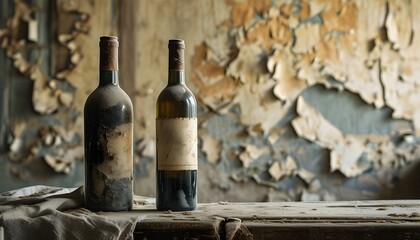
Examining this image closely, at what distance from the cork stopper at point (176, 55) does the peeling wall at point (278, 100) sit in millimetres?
1910

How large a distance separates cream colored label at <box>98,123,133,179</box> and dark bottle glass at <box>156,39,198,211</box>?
66mm

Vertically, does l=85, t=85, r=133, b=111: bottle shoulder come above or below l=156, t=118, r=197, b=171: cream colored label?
above

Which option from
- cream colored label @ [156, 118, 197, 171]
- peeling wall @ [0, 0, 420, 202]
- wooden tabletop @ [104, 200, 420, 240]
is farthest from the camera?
peeling wall @ [0, 0, 420, 202]

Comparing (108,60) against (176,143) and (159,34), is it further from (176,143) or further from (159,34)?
(159,34)

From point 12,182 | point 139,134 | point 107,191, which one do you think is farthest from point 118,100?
point 12,182

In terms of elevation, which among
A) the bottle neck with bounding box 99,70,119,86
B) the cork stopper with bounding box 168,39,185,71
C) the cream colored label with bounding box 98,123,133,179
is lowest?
the cream colored label with bounding box 98,123,133,179

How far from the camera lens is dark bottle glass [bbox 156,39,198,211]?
1145 millimetres

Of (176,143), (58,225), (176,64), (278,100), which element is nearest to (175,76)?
(176,64)

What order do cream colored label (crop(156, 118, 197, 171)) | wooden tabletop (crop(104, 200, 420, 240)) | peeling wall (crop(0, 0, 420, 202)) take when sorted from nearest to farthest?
wooden tabletop (crop(104, 200, 420, 240)) < cream colored label (crop(156, 118, 197, 171)) < peeling wall (crop(0, 0, 420, 202))

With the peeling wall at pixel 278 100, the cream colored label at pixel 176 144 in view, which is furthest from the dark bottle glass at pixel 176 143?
the peeling wall at pixel 278 100

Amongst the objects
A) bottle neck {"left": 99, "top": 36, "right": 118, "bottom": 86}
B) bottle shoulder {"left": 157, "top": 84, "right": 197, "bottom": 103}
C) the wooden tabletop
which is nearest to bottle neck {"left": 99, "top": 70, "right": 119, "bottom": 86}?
bottle neck {"left": 99, "top": 36, "right": 118, "bottom": 86}

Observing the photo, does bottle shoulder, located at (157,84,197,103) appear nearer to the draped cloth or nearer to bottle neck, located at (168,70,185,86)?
bottle neck, located at (168,70,185,86)

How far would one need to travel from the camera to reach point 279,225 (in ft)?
3.27

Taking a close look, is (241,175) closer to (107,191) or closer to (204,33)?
(204,33)
